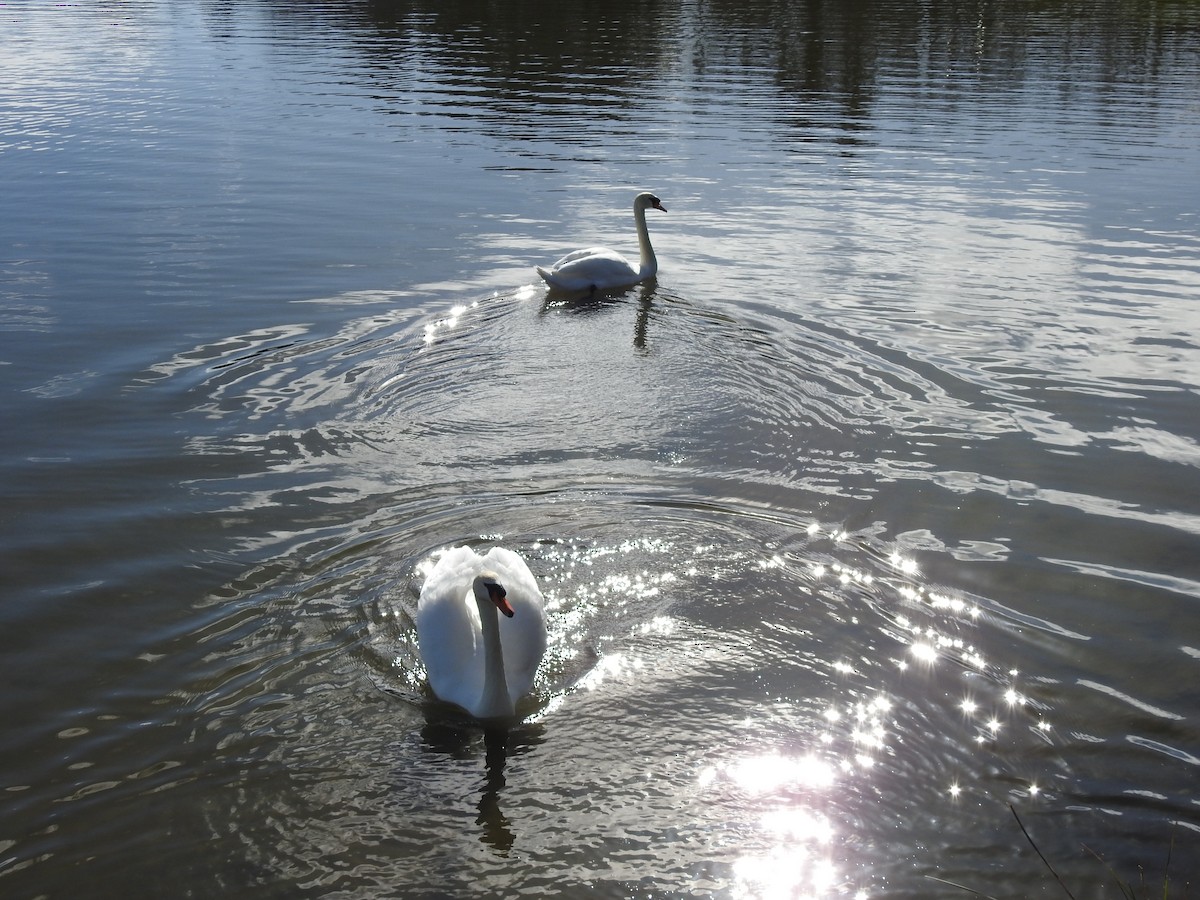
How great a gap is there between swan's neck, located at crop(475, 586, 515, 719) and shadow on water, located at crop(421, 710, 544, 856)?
0.36 feet

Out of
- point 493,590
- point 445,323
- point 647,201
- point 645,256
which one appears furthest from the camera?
point 647,201

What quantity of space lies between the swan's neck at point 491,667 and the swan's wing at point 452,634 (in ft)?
0.33

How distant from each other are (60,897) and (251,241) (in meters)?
12.6

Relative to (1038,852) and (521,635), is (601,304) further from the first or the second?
(1038,852)

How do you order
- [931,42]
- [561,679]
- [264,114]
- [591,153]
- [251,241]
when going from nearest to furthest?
[561,679]
[251,241]
[591,153]
[264,114]
[931,42]

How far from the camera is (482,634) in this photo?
6883 millimetres

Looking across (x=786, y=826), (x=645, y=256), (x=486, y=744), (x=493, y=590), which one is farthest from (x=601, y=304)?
(x=786, y=826)

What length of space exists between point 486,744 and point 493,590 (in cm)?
90

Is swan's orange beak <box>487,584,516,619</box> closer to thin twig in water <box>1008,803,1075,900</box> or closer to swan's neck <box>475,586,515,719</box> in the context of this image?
swan's neck <box>475,586,515,719</box>

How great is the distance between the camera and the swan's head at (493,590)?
6441 millimetres

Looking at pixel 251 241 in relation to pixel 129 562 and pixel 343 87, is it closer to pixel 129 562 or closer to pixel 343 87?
pixel 129 562

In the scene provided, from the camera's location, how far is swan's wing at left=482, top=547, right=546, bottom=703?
22.6 feet

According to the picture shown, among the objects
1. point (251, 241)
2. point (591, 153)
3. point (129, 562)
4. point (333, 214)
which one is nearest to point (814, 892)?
point (129, 562)

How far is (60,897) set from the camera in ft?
18.1
